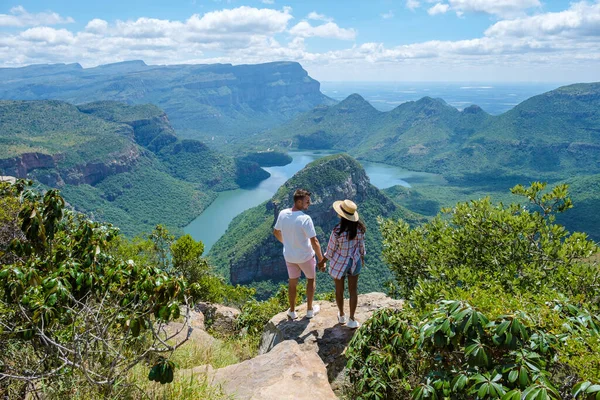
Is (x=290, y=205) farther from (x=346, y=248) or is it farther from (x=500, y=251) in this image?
(x=346, y=248)

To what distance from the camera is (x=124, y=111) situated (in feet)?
467

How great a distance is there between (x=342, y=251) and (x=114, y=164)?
106065 mm

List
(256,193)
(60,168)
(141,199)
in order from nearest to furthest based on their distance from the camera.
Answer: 1. (60,168)
2. (141,199)
3. (256,193)

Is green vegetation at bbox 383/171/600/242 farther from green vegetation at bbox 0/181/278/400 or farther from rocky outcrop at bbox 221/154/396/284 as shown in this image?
green vegetation at bbox 0/181/278/400

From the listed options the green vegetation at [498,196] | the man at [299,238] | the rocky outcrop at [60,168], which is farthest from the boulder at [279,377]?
the rocky outcrop at [60,168]

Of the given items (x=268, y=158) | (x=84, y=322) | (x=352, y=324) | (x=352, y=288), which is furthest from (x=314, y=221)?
(x=268, y=158)

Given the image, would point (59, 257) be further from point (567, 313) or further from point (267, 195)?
point (267, 195)

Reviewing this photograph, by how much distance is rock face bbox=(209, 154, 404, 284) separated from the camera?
5819 cm

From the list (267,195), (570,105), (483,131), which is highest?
(570,105)

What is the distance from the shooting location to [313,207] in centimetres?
6469

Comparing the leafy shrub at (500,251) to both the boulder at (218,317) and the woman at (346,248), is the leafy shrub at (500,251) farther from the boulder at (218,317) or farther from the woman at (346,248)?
the boulder at (218,317)

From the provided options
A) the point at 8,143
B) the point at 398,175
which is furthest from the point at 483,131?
the point at 8,143

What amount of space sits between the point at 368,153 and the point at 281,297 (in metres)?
159

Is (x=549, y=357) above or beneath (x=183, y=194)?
above
